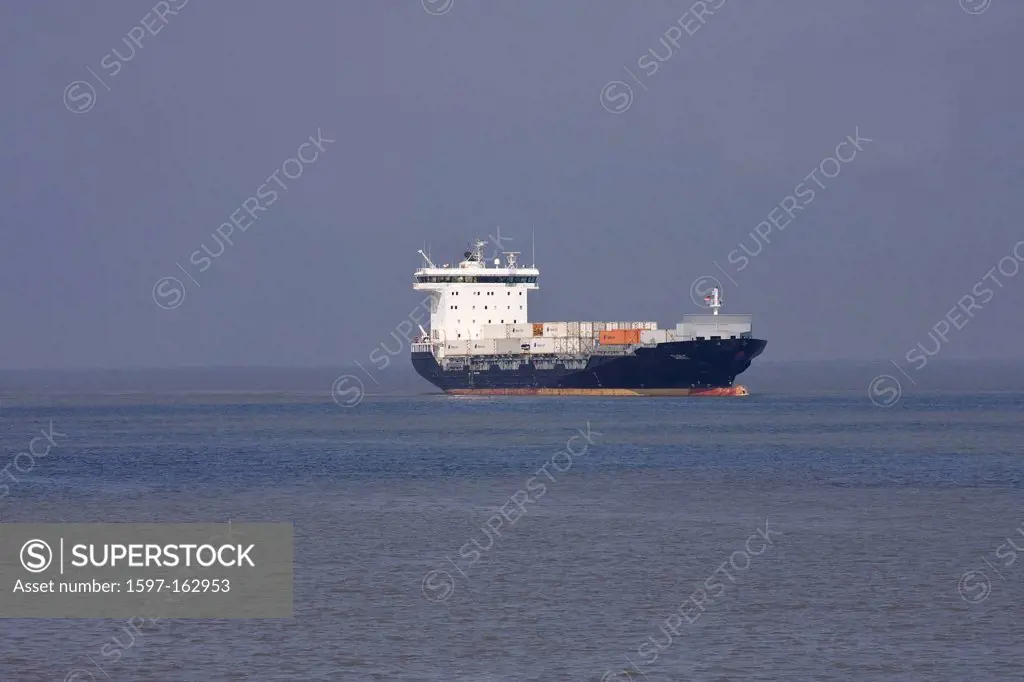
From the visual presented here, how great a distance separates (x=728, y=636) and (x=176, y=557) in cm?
1206

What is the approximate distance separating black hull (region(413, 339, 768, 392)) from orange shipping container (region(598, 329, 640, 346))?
899 mm

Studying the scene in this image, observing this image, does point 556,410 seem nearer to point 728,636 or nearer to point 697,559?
point 697,559

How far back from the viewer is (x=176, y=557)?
28969 mm

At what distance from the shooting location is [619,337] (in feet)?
291

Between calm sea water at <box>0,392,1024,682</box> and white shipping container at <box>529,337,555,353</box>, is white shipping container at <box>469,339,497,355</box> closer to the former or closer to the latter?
white shipping container at <box>529,337,555,353</box>

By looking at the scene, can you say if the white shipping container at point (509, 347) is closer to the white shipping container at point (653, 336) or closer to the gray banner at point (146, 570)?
the white shipping container at point (653, 336)

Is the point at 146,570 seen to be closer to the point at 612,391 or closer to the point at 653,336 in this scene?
the point at 653,336

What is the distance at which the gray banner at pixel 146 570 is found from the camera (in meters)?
23.5

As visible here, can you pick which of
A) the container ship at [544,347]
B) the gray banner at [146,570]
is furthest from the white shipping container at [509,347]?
the gray banner at [146,570]

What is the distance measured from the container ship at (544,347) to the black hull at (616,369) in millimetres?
61

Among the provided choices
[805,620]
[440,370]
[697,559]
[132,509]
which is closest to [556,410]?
[440,370]

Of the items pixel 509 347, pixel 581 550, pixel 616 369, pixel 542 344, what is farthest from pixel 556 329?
pixel 581 550

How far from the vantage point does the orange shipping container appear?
291 feet

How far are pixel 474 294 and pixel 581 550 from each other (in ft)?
226
